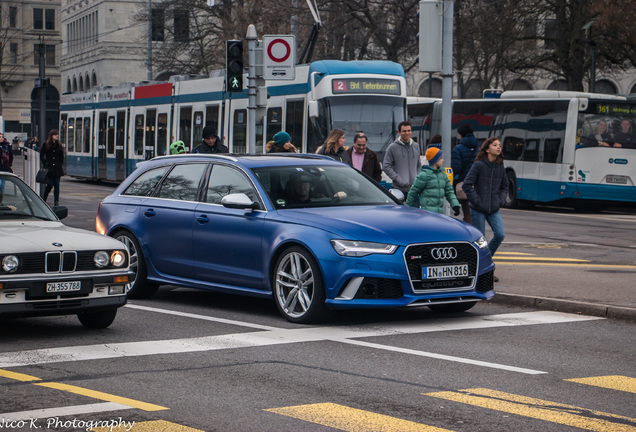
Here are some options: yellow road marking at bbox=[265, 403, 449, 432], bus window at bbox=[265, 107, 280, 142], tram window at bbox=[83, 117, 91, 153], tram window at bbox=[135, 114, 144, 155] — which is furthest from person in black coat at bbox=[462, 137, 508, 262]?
tram window at bbox=[83, 117, 91, 153]

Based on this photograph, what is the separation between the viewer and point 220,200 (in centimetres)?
1102

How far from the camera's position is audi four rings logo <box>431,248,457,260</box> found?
32.3 feet

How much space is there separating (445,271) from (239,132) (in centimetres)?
1882

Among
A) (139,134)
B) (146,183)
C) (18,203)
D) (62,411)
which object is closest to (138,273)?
(146,183)

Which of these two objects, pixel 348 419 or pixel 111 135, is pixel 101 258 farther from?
pixel 111 135

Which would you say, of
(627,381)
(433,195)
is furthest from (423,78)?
(627,381)

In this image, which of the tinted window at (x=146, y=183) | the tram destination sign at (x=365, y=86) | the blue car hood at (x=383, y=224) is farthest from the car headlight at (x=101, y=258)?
the tram destination sign at (x=365, y=86)

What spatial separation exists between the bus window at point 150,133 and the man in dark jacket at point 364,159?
18.9 m

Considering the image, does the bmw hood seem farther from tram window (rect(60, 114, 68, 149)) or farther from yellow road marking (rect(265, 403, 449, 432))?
tram window (rect(60, 114, 68, 149))

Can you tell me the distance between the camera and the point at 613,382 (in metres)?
7.35

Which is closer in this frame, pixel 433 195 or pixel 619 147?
pixel 433 195

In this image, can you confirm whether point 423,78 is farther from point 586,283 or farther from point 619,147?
point 586,283

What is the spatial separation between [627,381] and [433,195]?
5.56 meters

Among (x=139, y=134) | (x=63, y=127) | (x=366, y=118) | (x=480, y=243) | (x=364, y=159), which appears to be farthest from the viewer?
(x=63, y=127)
